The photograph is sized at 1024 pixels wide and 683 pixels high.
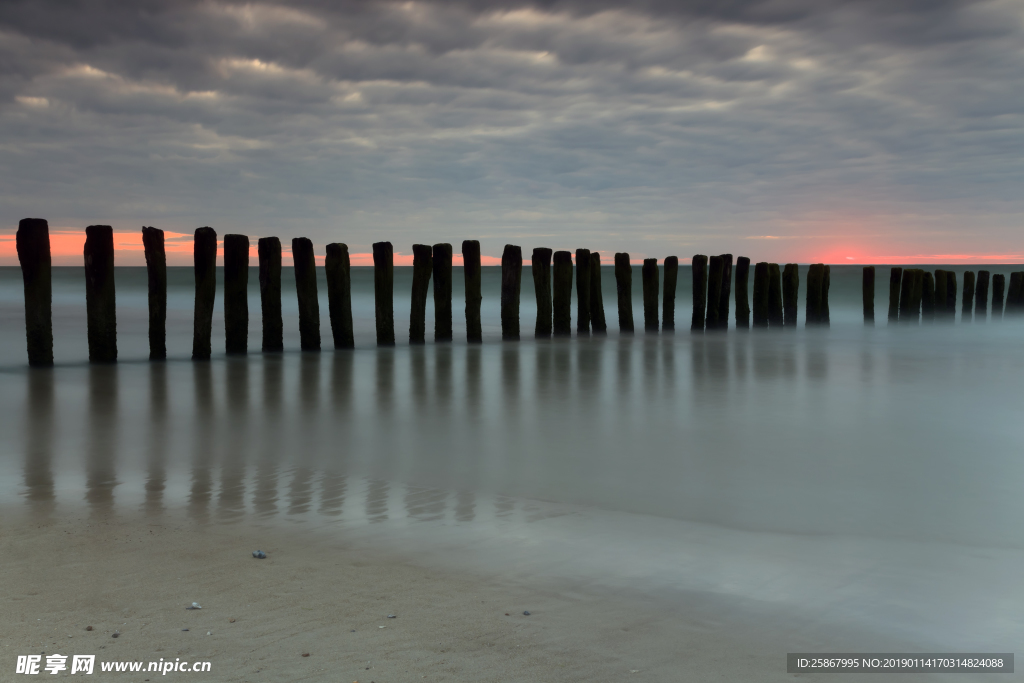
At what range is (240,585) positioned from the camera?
2.48 metres

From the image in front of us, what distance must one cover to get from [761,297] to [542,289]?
189 inches

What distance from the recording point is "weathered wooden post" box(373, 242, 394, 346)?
34.3ft

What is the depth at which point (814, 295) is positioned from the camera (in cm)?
1584

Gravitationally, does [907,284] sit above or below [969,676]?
above

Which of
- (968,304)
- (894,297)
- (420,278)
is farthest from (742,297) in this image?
(968,304)

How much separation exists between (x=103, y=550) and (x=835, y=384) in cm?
684

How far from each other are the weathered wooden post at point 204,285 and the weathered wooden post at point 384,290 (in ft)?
6.52

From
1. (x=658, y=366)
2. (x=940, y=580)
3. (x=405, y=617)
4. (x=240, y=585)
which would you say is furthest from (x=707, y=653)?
(x=658, y=366)

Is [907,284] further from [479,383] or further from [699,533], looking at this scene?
[699,533]

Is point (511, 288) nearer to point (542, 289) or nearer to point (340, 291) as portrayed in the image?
point (542, 289)

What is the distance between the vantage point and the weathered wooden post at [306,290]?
32.4ft

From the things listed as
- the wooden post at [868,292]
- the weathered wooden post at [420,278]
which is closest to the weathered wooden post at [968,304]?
the wooden post at [868,292]

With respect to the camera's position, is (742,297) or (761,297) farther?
(761,297)

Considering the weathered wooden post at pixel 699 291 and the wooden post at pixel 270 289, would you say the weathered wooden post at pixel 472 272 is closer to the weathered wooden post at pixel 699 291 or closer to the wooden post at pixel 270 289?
the wooden post at pixel 270 289
